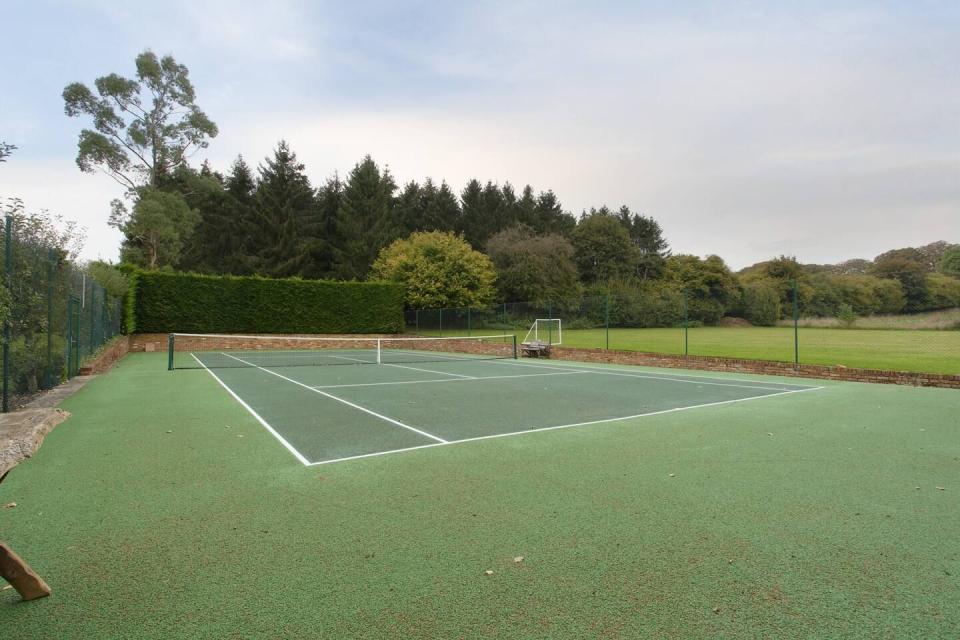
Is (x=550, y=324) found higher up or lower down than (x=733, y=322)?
lower down

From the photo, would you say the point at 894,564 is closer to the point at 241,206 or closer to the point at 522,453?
the point at 522,453

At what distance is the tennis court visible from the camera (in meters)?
5.96

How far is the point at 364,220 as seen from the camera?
44875mm

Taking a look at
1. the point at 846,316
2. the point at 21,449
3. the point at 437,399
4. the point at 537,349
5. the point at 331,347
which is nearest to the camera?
the point at 21,449

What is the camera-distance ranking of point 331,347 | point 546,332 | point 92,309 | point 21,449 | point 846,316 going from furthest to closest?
point 331,347 → point 546,332 → point 846,316 → point 92,309 → point 21,449

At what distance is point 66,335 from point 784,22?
1575 centimetres

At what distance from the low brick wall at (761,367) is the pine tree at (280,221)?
1147 inches

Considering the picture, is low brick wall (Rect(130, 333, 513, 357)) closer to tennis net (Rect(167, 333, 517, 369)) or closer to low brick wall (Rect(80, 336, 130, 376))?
tennis net (Rect(167, 333, 517, 369))

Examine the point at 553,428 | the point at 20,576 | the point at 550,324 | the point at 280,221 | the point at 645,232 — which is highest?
the point at 645,232

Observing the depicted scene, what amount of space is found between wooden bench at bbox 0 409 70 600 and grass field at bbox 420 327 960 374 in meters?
14.7

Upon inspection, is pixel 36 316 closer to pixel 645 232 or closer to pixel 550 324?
pixel 550 324

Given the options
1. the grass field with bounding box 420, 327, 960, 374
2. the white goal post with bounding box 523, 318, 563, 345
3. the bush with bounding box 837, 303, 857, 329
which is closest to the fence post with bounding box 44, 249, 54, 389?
the white goal post with bounding box 523, 318, 563, 345

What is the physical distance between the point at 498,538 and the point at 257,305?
26451 millimetres

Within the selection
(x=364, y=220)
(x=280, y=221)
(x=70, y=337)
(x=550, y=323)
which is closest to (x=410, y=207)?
(x=364, y=220)
